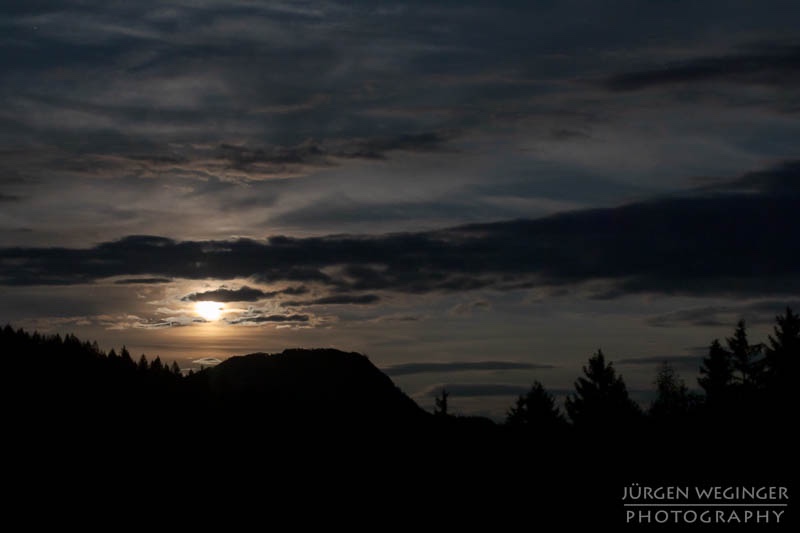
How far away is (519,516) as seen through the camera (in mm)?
26938

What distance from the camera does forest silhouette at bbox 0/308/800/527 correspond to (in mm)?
27781

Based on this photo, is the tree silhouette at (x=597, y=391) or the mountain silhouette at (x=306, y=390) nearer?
the mountain silhouette at (x=306, y=390)

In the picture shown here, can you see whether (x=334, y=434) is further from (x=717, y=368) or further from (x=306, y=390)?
(x=717, y=368)

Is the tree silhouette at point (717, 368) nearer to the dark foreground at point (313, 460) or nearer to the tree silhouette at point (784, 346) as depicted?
the tree silhouette at point (784, 346)

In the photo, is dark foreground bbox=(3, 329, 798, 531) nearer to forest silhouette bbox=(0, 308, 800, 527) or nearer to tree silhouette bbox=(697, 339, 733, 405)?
forest silhouette bbox=(0, 308, 800, 527)

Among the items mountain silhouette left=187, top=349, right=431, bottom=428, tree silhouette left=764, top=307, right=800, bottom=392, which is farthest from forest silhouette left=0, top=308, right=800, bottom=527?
tree silhouette left=764, top=307, right=800, bottom=392

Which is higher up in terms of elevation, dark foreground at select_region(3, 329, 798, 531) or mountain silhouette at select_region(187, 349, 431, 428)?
mountain silhouette at select_region(187, 349, 431, 428)

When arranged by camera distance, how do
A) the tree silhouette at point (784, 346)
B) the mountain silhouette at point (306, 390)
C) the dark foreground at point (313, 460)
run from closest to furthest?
the dark foreground at point (313, 460) < the mountain silhouette at point (306, 390) < the tree silhouette at point (784, 346)

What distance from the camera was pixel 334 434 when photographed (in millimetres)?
32094

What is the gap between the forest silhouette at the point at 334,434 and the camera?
27.8 meters

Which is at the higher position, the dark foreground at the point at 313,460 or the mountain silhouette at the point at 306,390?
the mountain silhouette at the point at 306,390

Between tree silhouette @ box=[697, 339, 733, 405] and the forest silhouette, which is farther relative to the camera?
tree silhouette @ box=[697, 339, 733, 405]

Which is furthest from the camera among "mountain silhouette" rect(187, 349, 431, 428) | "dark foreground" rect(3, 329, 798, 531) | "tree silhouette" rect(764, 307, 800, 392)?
"tree silhouette" rect(764, 307, 800, 392)

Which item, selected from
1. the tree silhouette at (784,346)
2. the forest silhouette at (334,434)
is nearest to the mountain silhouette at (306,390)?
the forest silhouette at (334,434)
